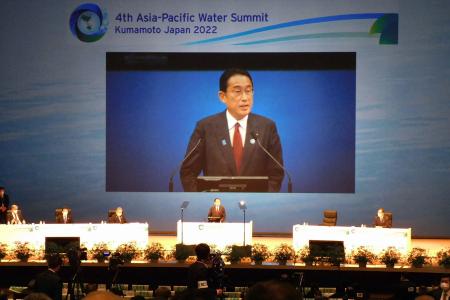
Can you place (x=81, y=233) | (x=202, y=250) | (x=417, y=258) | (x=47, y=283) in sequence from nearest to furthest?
(x=47, y=283) < (x=202, y=250) < (x=417, y=258) < (x=81, y=233)

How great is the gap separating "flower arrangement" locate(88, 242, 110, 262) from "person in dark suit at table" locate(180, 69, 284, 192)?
4.73 metres

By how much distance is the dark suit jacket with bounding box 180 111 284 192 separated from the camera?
15289 millimetres

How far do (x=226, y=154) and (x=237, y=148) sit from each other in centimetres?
25

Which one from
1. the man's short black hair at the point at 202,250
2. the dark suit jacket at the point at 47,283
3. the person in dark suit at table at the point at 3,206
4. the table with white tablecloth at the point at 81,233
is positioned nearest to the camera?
the dark suit jacket at the point at 47,283

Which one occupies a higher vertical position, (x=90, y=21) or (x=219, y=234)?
(x=90, y=21)

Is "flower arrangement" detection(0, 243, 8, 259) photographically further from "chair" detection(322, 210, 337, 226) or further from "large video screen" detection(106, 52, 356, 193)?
"chair" detection(322, 210, 337, 226)

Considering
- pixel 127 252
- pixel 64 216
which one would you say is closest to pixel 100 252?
pixel 127 252

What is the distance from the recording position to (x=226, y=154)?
1529 centimetres

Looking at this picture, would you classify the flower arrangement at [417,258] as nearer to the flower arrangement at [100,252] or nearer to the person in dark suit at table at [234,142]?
the flower arrangement at [100,252]

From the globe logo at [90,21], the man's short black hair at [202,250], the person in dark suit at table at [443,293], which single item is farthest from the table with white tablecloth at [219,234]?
the globe logo at [90,21]

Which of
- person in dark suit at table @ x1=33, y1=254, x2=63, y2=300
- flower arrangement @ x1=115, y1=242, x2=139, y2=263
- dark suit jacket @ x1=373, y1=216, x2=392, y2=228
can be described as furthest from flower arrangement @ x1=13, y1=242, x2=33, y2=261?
dark suit jacket @ x1=373, y1=216, x2=392, y2=228

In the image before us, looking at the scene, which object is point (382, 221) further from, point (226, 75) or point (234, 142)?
point (226, 75)

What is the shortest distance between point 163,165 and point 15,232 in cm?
462

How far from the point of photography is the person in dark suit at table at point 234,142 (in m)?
15.3
